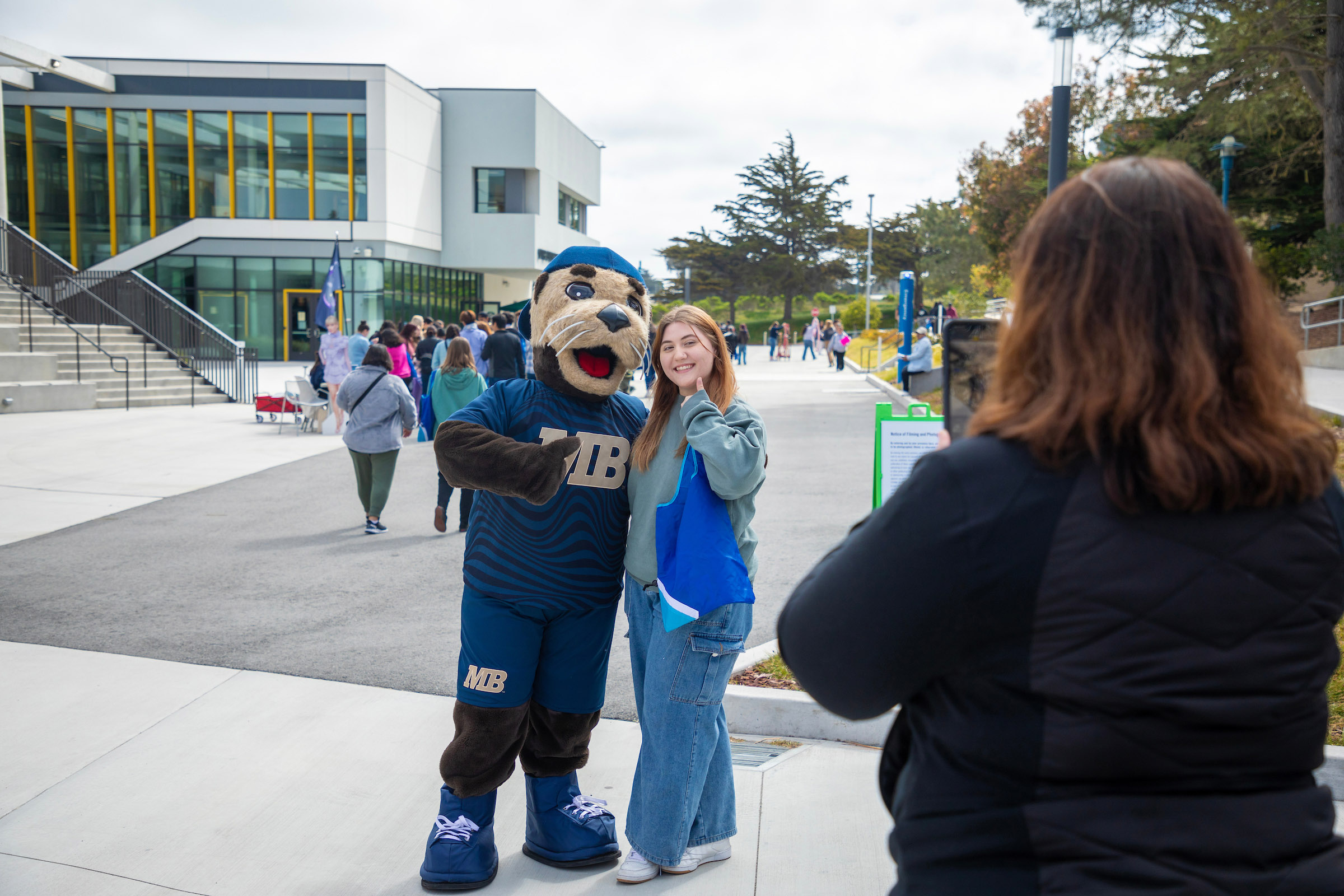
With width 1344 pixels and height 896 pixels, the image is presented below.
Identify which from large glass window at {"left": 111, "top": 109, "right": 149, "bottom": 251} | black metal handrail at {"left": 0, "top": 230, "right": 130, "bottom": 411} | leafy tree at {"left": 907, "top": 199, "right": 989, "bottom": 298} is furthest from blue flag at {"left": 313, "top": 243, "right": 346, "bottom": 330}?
leafy tree at {"left": 907, "top": 199, "right": 989, "bottom": 298}

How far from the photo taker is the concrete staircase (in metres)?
17.6

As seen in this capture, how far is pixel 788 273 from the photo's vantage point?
70.6m

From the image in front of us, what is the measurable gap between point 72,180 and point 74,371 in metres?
16.5

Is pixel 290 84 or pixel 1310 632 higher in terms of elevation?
pixel 290 84

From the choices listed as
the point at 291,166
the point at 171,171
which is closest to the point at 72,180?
the point at 171,171

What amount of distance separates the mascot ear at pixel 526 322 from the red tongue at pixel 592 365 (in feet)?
1.09

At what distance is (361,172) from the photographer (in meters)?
33.2

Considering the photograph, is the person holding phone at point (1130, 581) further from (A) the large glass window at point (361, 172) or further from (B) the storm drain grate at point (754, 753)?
(A) the large glass window at point (361, 172)

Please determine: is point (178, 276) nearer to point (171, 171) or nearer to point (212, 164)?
point (171, 171)

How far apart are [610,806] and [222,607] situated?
3.73m

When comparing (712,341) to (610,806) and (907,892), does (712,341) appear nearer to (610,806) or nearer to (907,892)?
(610,806)

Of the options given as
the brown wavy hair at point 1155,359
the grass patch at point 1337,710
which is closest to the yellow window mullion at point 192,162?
the grass patch at point 1337,710

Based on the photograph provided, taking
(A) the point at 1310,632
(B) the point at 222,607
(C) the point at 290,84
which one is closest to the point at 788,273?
(C) the point at 290,84

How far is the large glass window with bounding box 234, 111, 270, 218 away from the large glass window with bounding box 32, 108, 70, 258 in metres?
5.22
